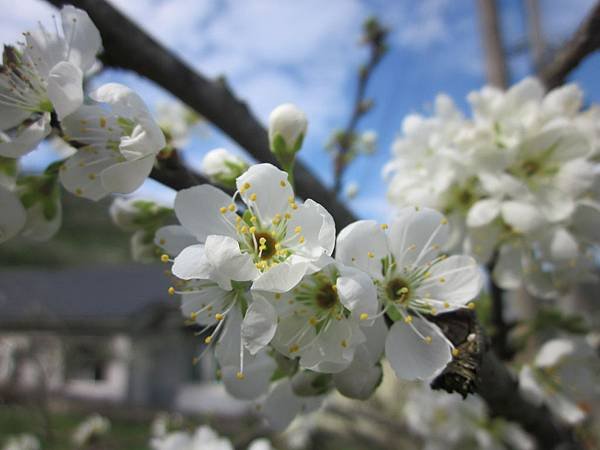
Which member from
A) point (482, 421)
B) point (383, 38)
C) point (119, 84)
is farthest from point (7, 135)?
point (383, 38)

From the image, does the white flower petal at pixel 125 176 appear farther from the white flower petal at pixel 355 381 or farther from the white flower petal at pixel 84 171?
the white flower petal at pixel 355 381

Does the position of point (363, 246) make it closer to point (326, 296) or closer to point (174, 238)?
A: point (326, 296)

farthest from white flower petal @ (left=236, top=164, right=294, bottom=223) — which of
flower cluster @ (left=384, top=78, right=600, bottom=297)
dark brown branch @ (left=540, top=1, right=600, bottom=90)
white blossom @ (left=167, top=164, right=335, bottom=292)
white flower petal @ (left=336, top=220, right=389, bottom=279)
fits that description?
dark brown branch @ (left=540, top=1, right=600, bottom=90)

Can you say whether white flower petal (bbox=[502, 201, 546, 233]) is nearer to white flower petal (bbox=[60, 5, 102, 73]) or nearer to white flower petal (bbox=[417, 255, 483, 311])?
white flower petal (bbox=[417, 255, 483, 311])

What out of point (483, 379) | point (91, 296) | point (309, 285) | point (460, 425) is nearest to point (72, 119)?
point (309, 285)

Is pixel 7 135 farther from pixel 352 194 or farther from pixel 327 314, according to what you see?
pixel 352 194
